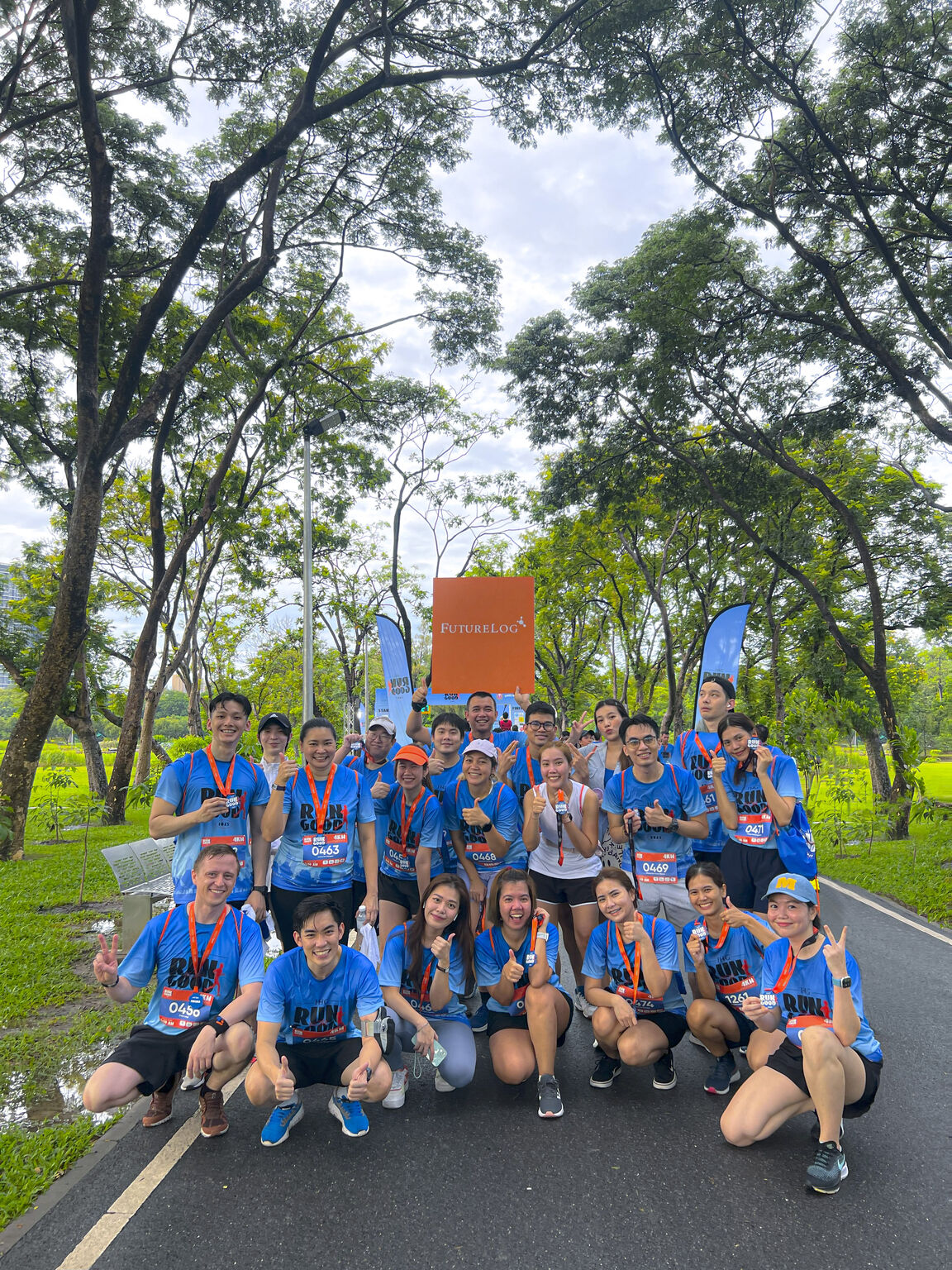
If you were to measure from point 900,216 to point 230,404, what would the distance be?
37.6 feet

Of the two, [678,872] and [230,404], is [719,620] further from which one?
[230,404]

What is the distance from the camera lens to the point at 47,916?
7.32m

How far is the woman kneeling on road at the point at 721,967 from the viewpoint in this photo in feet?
11.8

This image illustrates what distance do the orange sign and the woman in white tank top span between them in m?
4.24

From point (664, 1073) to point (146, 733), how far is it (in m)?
14.4

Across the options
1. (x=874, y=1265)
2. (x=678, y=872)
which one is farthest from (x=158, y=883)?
(x=874, y=1265)

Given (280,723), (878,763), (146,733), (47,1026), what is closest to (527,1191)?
(280,723)

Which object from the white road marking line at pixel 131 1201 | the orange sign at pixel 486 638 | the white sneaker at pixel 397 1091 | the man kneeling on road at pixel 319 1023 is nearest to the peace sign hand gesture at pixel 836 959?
the man kneeling on road at pixel 319 1023

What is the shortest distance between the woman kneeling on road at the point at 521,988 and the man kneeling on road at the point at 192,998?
47.6 inches

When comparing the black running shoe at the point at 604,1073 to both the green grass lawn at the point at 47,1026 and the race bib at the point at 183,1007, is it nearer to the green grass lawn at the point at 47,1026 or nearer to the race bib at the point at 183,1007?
the race bib at the point at 183,1007

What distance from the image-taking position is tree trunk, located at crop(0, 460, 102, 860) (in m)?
8.91

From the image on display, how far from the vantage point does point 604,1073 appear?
371 centimetres

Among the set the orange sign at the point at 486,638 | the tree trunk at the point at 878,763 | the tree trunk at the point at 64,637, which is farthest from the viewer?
the tree trunk at the point at 878,763

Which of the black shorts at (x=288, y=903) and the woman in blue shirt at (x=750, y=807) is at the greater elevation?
the woman in blue shirt at (x=750, y=807)
